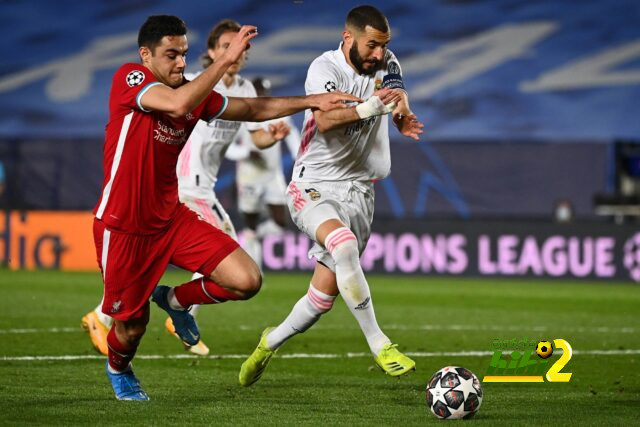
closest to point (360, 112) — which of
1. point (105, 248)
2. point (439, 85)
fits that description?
point (105, 248)

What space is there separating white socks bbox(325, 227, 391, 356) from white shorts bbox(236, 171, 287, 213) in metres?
9.57

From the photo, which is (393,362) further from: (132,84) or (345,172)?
(132,84)

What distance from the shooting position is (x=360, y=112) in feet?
23.9

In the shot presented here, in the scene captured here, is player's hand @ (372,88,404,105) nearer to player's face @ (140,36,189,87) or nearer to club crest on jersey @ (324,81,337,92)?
club crest on jersey @ (324,81,337,92)

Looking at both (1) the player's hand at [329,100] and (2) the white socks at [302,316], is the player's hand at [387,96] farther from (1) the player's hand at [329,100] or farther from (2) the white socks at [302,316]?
(2) the white socks at [302,316]

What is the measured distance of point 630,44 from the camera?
2506 centimetres

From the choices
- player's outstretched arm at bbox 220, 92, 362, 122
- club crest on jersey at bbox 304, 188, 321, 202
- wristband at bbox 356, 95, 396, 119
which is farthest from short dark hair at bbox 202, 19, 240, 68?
wristband at bbox 356, 95, 396, 119

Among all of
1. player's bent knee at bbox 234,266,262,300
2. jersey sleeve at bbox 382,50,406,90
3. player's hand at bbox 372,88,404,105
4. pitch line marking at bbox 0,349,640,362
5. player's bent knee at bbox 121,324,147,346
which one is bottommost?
pitch line marking at bbox 0,349,640,362

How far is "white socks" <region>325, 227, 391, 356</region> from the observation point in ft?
24.5

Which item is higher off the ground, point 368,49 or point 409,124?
point 368,49

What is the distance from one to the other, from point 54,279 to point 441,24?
1120cm

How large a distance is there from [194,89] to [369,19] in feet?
5.41

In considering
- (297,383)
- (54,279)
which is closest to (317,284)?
(297,383)

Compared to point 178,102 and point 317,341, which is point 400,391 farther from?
point 317,341
